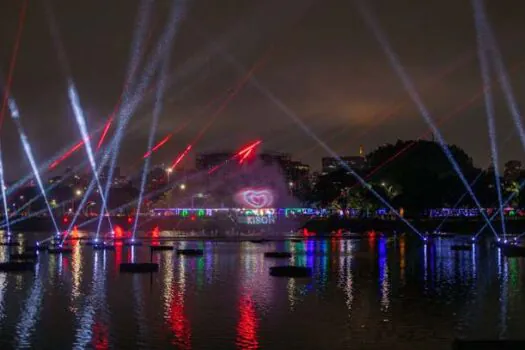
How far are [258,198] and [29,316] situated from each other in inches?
6699

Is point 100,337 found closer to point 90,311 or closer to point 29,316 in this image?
point 29,316

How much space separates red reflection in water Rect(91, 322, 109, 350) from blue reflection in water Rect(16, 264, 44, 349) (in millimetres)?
2026

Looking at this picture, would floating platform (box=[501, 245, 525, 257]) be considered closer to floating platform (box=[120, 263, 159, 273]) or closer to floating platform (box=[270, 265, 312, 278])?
floating platform (box=[270, 265, 312, 278])

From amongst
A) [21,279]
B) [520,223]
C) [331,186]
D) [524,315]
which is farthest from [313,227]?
[524,315]

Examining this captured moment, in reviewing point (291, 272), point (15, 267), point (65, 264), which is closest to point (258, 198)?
point (65, 264)

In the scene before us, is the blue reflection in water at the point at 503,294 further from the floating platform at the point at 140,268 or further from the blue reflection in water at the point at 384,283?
the floating platform at the point at 140,268

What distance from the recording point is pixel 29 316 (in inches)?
1093

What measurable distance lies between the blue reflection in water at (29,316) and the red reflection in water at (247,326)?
6.64m

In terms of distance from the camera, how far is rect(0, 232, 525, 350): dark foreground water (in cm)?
2359

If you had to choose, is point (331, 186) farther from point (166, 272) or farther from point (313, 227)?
point (166, 272)

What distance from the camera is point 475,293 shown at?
35531 millimetres

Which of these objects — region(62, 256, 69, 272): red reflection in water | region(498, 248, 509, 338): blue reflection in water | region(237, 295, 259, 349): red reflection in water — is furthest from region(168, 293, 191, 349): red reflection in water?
region(62, 256, 69, 272): red reflection in water

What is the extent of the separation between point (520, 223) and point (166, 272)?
85.8 meters

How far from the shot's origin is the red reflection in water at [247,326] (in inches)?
899
